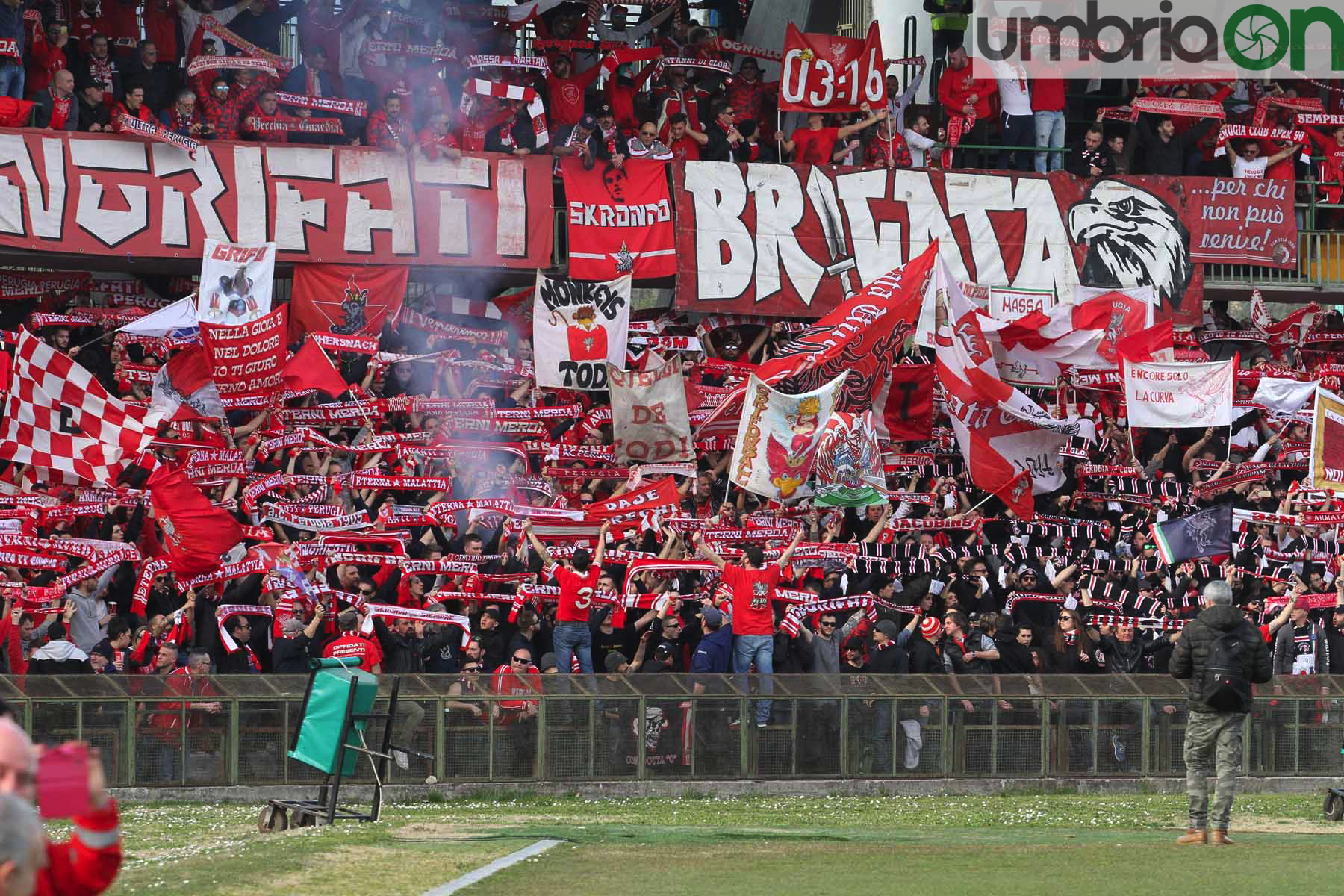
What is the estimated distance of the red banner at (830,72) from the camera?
29.9 metres

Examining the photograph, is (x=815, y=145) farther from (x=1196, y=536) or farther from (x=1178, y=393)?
(x=1196, y=536)

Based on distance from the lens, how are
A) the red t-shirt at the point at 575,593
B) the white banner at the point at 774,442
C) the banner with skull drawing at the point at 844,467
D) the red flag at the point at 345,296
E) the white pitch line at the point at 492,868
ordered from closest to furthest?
1. the white pitch line at the point at 492,868
2. the red t-shirt at the point at 575,593
3. the white banner at the point at 774,442
4. the banner with skull drawing at the point at 844,467
5. the red flag at the point at 345,296

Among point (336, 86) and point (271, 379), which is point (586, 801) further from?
point (336, 86)

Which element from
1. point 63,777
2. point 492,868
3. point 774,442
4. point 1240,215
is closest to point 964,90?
point 1240,215

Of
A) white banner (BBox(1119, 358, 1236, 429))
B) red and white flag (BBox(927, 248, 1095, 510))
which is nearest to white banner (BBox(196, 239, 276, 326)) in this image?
red and white flag (BBox(927, 248, 1095, 510))

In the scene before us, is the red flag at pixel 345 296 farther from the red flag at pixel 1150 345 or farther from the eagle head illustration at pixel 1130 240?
the eagle head illustration at pixel 1130 240

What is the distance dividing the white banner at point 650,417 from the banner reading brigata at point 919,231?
372 cm

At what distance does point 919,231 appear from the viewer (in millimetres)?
30828

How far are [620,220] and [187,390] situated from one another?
7.38 meters

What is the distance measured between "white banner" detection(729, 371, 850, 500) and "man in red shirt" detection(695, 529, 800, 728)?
231cm

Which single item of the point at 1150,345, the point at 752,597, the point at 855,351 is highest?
the point at 1150,345

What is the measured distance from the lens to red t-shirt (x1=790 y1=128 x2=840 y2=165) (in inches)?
1223

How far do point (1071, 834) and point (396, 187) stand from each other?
16087 mm

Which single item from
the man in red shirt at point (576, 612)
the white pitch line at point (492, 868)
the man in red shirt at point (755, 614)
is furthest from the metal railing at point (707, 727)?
the white pitch line at point (492, 868)
